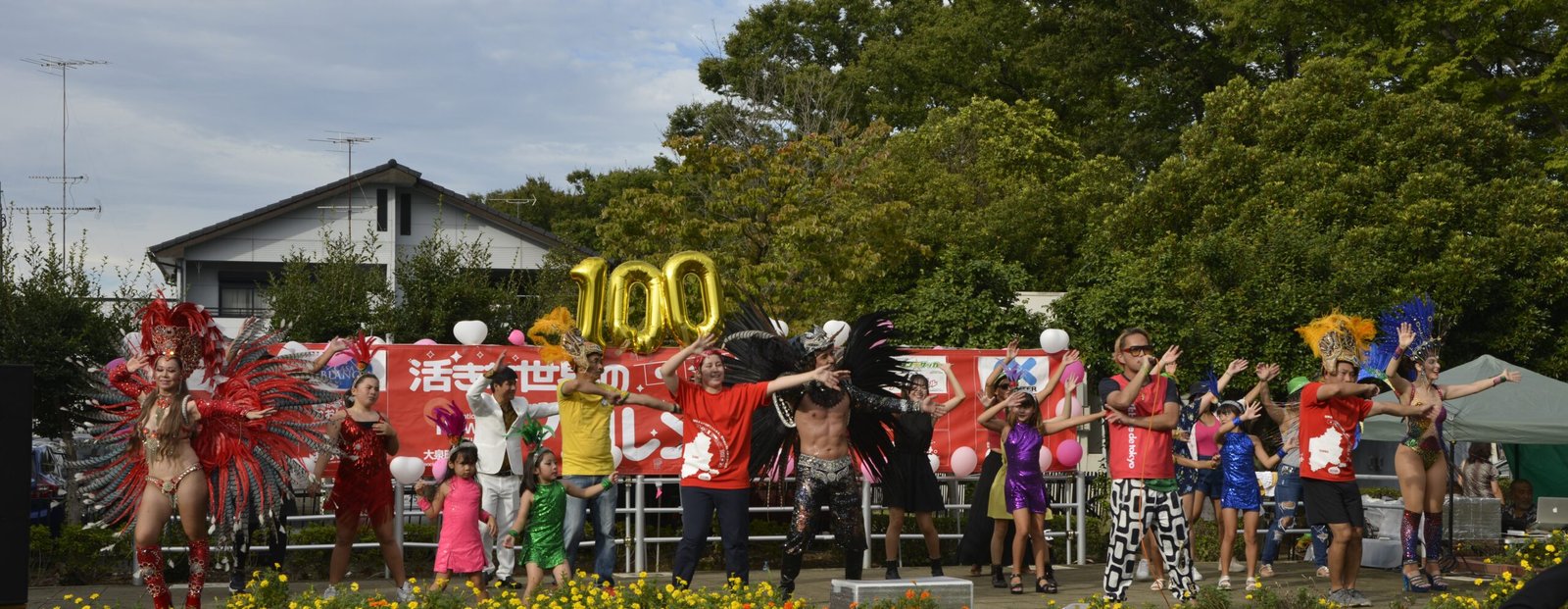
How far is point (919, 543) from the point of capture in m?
13.2

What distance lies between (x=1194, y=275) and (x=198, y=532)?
15650 mm

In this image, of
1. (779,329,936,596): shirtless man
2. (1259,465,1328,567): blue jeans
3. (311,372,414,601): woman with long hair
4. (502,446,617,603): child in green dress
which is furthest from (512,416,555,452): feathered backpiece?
(1259,465,1328,567): blue jeans

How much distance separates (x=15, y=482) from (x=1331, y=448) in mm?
7624

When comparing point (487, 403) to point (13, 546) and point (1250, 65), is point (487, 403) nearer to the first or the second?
point (13, 546)

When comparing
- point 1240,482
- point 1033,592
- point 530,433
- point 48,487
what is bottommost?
point 1033,592

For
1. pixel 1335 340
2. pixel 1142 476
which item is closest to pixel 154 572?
pixel 1142 476

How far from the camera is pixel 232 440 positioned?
26.5 ft

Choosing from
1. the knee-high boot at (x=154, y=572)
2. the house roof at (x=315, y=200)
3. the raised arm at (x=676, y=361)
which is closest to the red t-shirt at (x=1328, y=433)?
the raised arm at (x=676, y=361)

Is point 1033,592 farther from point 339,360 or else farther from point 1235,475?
point 339,360

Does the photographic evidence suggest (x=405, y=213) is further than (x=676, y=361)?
Yes

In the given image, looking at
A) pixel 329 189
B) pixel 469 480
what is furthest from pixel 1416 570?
pixel 329 189

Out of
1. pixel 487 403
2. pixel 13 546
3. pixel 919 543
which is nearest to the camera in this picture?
pixel 13 546

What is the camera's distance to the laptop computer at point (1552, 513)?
12164 millimetres

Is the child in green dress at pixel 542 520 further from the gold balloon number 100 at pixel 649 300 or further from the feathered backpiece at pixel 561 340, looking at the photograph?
the gold balloon number 100 at pixel 649 300
